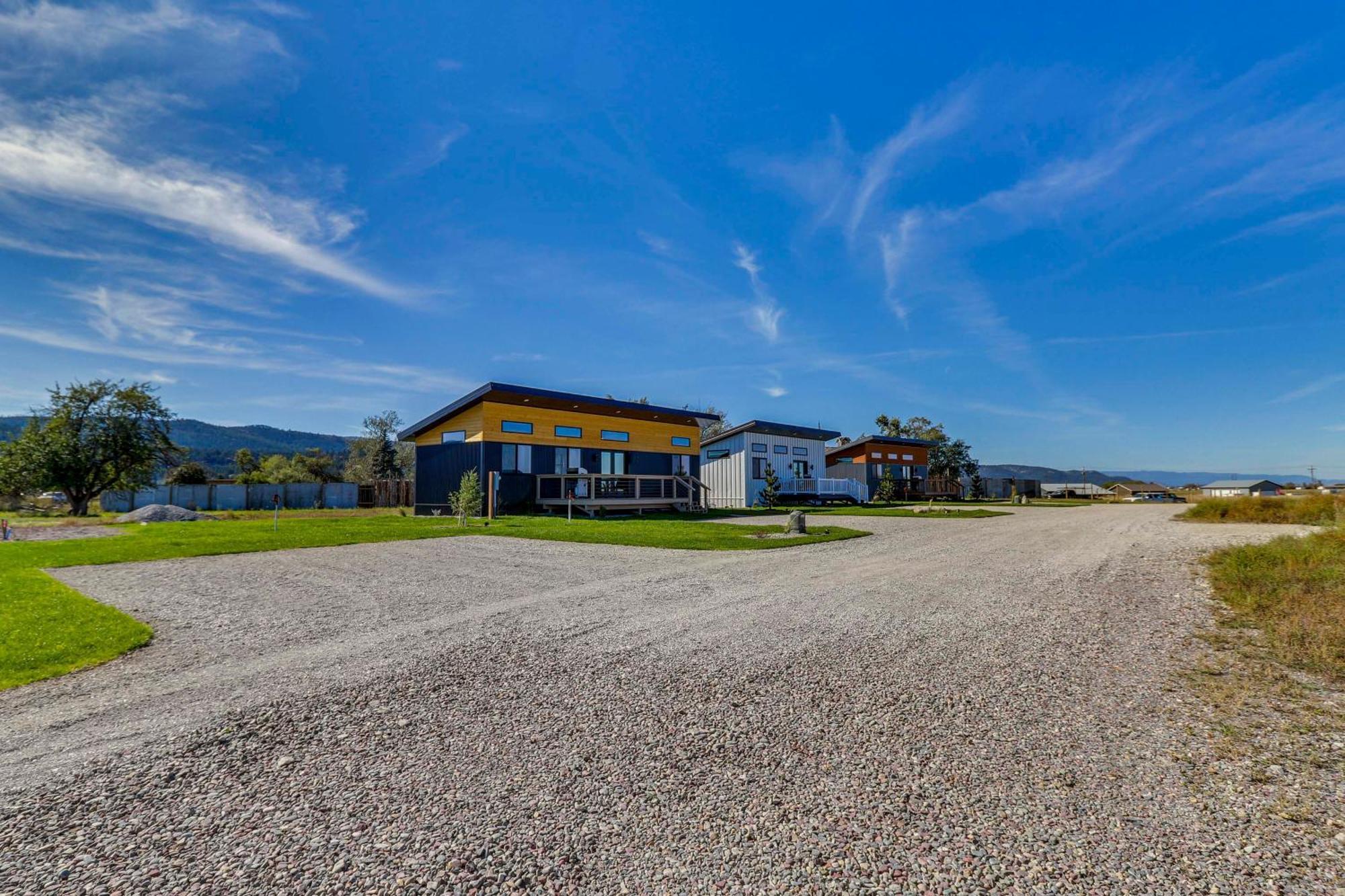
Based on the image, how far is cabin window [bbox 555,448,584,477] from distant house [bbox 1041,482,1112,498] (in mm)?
57880

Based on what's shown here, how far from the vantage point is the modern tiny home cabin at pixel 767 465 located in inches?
1220

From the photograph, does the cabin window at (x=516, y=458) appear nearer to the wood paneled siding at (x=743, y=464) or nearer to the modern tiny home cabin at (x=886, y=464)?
the wood paneled siding at (x=743, y=464)

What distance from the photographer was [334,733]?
3.39 metres

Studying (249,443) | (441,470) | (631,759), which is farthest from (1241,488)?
(249,443)

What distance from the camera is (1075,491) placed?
70.6 m

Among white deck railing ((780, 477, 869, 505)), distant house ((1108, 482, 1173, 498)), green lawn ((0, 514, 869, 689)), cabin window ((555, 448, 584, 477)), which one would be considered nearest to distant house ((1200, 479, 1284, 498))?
distant house ((1108, 482, 1173, 498))

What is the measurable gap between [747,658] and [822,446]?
3208 cm

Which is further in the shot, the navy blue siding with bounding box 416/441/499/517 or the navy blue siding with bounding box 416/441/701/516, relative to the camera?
the navy blue siding with bounding box 416/441/499/517

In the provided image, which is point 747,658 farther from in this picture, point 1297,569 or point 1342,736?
point 1297,569

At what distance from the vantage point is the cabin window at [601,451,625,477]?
1031 inches

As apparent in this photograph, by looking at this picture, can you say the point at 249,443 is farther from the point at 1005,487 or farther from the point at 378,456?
the point at 1005,487

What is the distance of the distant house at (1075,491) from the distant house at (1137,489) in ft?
5.28

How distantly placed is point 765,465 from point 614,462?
9359mm

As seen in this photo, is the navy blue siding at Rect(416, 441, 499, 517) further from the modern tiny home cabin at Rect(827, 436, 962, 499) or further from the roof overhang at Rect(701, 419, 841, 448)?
the modern tiny home cabin at Rect(827, 436, 962, 499)
